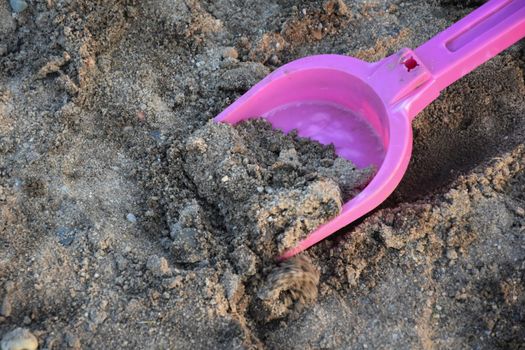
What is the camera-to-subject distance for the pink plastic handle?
1.56 meters

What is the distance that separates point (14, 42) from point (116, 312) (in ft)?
2.92

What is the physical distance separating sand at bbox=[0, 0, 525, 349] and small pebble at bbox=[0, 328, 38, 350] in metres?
0.03

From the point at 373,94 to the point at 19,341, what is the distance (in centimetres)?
105

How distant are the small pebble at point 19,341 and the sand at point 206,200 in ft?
0.09

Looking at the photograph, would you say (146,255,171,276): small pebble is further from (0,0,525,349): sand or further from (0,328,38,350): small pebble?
(0,328,38,350): small pebble

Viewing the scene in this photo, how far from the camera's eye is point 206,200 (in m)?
1.55

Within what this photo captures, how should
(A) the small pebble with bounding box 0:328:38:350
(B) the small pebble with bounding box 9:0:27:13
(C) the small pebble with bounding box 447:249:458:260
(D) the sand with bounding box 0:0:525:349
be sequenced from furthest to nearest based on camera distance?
(B) the small pebble with bounding box 9:0:27:13
(C) the small pebble with bounding box 447:249:458:260
(D) the sand with bounding box 0:0:525:349
(A) the small pebble with bounding box 0:328:38:350

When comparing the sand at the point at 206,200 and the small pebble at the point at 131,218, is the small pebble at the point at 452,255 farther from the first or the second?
the small pebble at the point at 131,218

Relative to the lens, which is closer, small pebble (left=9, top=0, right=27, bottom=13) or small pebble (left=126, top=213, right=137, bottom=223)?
small pebble (left=126, top=213, right=137, bottom=223)

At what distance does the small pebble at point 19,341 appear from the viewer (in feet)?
4.09

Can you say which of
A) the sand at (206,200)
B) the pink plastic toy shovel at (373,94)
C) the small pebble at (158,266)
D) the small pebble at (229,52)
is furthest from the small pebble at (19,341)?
the small pebble at (229,52)

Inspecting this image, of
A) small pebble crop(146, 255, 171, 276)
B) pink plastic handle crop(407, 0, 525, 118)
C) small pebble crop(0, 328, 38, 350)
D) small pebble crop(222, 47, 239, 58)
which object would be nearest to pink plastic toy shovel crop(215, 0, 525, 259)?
pink plastic handle crop(407, 0, 525, 118)

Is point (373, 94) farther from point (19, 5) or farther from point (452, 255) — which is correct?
point (19, 5)

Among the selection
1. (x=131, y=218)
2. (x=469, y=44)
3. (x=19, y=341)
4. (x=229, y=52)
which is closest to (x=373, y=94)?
(x=469, y=44)
